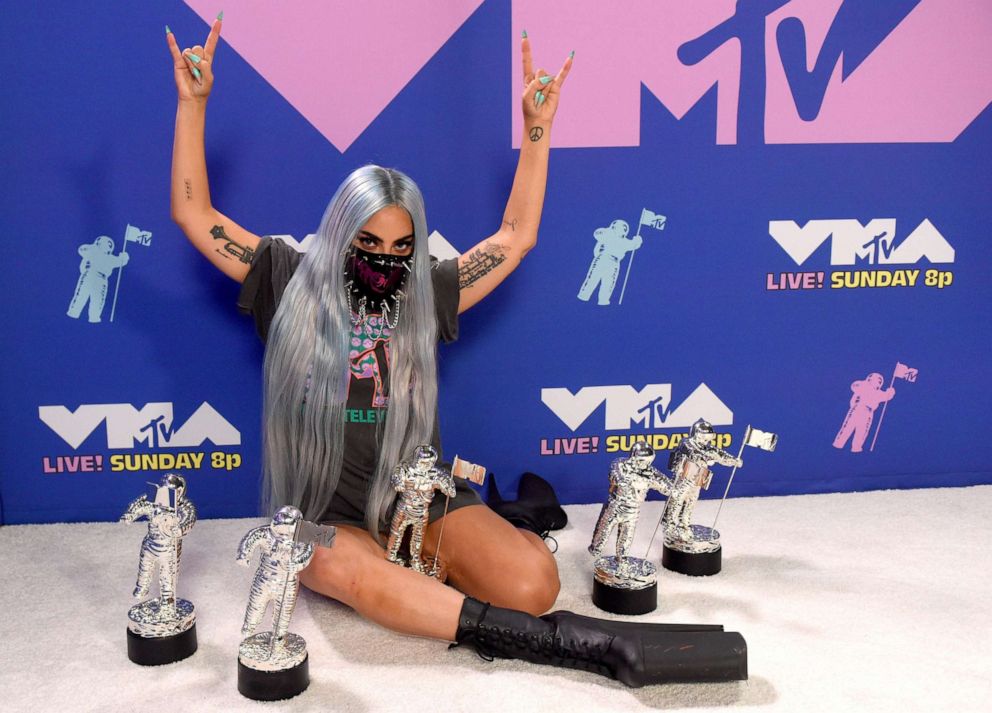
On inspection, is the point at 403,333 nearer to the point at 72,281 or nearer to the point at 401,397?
the point at 401,397

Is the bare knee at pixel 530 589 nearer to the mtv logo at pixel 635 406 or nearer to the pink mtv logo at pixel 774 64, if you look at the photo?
the mtv logo at pixel 635 406

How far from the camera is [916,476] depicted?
270 cm

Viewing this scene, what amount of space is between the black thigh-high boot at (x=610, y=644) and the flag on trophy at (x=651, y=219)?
1.10 m

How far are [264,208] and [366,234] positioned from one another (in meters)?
0.49

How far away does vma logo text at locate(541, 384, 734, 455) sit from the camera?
2.55 metres

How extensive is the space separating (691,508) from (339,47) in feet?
4.58

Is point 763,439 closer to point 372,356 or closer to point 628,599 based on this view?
point 628,599

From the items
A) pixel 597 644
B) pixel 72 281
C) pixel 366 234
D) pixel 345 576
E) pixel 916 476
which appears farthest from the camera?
pixel 916 476

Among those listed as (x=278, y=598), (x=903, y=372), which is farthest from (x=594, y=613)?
(x=903, y=372)

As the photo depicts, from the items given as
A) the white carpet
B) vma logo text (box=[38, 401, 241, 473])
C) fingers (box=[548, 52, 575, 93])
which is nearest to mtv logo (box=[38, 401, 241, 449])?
vma logo text (box=[38, 401, 241, 473])

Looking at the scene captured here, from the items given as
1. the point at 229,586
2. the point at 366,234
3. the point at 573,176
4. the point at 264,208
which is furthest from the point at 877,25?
the point at 229,586

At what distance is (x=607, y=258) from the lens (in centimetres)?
249

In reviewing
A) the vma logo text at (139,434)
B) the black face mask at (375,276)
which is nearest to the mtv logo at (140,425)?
the vma logo text at (139,434)

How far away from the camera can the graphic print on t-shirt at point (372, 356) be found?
6.85 ft
